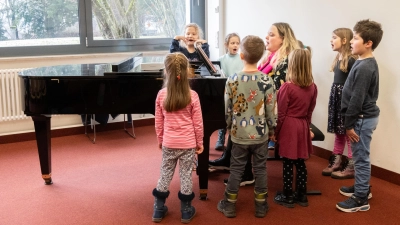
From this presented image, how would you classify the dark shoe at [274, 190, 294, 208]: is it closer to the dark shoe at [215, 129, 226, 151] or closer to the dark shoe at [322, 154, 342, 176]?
the dark shoe at [322, 154, 342, 176]

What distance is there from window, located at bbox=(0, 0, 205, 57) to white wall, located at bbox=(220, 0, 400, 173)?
2.98ft

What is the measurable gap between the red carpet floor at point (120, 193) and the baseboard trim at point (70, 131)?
176mm

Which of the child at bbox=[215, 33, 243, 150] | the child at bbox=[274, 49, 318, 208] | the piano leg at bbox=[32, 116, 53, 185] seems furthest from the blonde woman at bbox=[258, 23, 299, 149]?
the piano leg at bbox=[32, 116, 53, 185]

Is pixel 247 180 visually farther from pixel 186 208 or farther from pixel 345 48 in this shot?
pixel 345 48

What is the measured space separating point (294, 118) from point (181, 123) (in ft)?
2.67

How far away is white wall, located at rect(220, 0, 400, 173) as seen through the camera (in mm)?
3588

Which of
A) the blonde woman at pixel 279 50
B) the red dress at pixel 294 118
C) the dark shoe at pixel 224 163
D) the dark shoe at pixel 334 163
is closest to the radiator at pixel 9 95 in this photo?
the dark shoe at pixel 224 163

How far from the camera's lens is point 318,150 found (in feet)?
14.5

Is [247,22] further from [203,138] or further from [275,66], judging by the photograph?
[203,138]

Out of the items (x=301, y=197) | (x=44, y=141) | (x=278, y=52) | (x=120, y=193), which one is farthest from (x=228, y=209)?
(x=44, y=141)

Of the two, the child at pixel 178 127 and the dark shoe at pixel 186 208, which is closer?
the child at pixel 178 127

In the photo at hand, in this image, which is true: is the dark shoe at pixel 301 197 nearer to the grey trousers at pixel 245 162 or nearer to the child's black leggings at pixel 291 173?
the child's black leggings at pixel 291 173

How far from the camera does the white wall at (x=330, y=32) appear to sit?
141 inches

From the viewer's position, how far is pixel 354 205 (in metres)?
3.13
